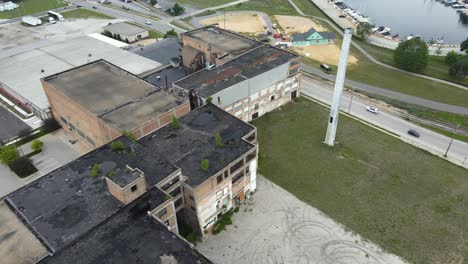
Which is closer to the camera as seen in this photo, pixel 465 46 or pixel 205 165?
pixel 205 165

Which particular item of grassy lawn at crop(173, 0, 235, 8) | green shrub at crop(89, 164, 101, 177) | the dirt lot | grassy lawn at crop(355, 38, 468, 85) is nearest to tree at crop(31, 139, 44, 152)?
green shrub at crop(89, 164, 101, 177)

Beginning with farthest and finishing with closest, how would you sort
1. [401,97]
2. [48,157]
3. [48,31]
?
[48,31]
[401,97]
[48,157]

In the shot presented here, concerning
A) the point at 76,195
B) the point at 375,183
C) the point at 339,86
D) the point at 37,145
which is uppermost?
the point at 339,86

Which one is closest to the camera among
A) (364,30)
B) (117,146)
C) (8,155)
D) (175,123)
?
(117,146)

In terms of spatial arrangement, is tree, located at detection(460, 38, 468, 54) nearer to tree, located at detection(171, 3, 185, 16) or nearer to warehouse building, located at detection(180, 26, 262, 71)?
warehouse building, located at detection(180, 26, 262, 71)

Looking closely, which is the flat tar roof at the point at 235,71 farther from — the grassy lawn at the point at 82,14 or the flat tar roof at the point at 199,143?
the grassy lawn at the point at 82,14

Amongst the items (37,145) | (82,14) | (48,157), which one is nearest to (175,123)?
(48,157)

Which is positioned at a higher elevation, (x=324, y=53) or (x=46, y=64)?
(x=46, y=64)

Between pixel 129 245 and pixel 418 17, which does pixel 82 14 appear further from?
pixel 418 17
